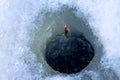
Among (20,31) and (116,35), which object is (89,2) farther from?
(20,31)

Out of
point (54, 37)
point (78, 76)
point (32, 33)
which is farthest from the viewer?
point (54, 37)

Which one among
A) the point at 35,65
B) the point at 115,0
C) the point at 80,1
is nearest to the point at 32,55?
the point at 35,65

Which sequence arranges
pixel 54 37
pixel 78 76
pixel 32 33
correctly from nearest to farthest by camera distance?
pixel 78 76 < pixel 32 33 < pixel 54 37

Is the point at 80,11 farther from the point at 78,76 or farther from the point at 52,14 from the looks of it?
the point at 78,76

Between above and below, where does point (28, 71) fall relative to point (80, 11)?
below

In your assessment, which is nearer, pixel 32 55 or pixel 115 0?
pixel 32 55

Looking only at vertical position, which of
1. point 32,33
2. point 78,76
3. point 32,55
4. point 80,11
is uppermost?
point 80,11
